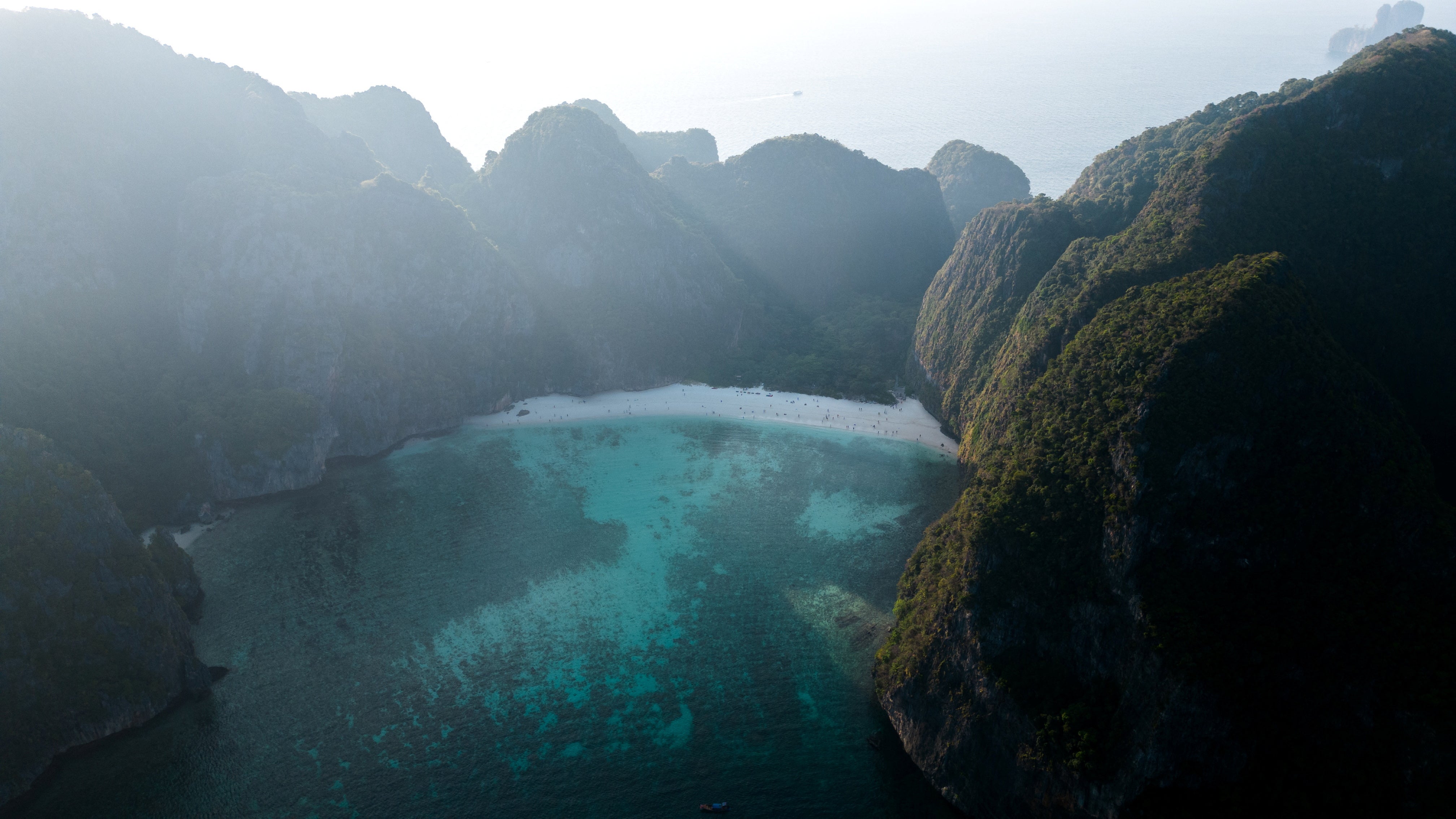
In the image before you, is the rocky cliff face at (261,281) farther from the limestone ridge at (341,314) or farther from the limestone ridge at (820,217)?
the limestone ridge at (820,217)

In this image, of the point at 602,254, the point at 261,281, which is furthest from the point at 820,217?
the point at 261,281

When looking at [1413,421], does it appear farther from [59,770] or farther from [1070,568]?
[59,770]

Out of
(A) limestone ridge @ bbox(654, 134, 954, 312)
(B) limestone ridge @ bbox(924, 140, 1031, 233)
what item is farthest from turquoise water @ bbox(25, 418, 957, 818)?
(B) limestone ridge @ bbox(924, 140, 1031, 233)

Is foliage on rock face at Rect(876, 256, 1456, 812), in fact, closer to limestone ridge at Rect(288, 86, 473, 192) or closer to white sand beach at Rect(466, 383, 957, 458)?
white sand beach at Rect(466, 383, 957, 458)

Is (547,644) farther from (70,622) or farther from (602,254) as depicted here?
(602,254)

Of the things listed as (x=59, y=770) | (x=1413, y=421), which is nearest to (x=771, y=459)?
(x=1413, y=421)

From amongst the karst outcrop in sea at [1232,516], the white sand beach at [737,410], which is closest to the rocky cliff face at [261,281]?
the white sand beach at [737,410]
